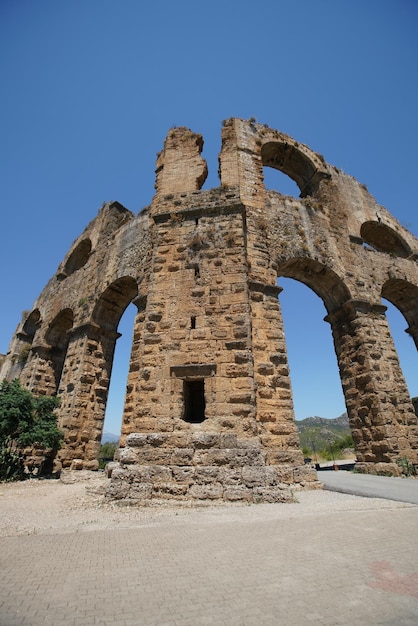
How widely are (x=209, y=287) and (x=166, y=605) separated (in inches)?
214

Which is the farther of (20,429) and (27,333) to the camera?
(27,333)

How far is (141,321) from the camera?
810 centimetres

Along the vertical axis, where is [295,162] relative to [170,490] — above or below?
above

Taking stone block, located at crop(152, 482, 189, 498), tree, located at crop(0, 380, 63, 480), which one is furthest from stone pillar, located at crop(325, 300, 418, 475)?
tree, located at crop(0, 380, 63, 480)

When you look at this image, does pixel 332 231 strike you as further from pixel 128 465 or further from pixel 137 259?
pixel 128 465

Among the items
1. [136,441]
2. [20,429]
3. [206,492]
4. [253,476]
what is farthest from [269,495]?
[20,429]

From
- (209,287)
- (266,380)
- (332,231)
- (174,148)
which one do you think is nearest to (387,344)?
(332,231)

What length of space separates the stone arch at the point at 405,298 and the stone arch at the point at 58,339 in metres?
12.7

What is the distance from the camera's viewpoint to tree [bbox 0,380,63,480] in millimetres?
8680

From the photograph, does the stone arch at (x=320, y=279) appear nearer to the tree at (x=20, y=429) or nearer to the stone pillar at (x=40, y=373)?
the tree at (x=20, y=429)

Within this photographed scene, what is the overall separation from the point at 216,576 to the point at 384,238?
15.2 m

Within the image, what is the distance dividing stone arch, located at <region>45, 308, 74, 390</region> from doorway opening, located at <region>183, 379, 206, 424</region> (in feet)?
26.7

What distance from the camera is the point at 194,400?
6.90 meters

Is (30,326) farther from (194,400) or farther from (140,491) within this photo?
(140,491)
